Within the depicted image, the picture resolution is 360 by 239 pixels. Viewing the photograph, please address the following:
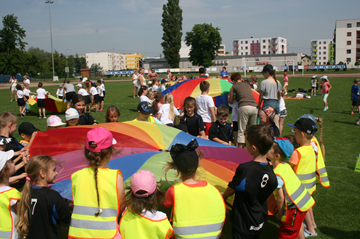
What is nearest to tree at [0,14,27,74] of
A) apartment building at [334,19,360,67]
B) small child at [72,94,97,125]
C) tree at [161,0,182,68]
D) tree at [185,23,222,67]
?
tree at [161,0,182,68]

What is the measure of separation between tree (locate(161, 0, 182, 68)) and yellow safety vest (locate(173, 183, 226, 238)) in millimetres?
65767

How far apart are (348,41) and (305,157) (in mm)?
91997

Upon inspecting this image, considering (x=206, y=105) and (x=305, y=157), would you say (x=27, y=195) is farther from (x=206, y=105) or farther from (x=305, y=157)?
(x=206, y=105)

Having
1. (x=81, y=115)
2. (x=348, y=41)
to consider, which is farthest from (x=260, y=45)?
(x=81, y=115)

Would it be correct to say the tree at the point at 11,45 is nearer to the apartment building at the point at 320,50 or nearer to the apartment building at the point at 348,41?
the apartment building at the point at 348,41

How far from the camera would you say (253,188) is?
228 centimetres

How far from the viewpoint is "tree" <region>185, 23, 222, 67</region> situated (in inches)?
2685

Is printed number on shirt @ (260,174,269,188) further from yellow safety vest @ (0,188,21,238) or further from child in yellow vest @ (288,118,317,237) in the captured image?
yellow safety vest @ (0,188,21,238)

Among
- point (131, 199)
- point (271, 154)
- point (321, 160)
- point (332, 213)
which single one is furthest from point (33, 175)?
point (332, 213)

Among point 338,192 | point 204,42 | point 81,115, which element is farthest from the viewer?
point 204,42

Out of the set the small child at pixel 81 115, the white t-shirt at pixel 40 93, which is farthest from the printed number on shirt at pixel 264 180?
the white t-shirt at pixel 40 93

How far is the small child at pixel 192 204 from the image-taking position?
216 cm

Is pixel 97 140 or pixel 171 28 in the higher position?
pixel 171 28

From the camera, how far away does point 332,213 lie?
3.89 metres
